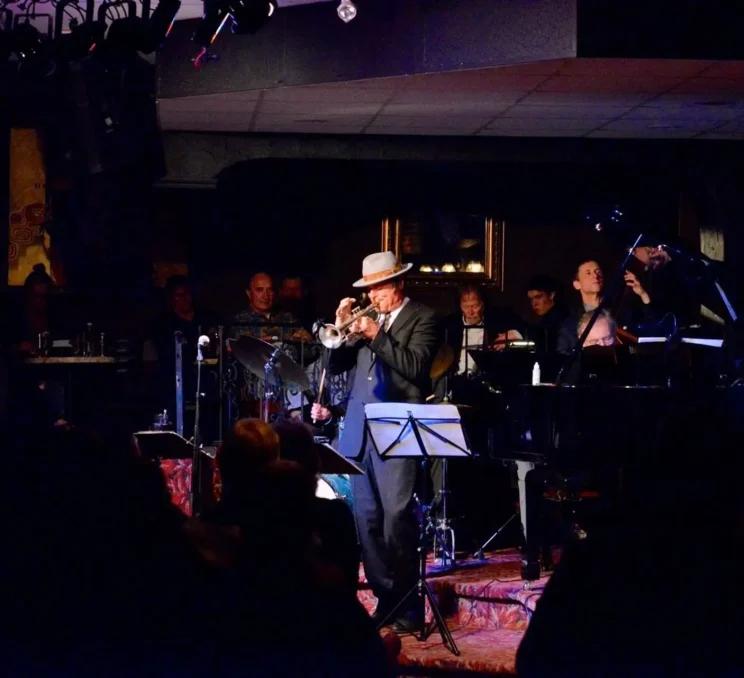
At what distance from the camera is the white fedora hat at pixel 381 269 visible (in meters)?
6.46

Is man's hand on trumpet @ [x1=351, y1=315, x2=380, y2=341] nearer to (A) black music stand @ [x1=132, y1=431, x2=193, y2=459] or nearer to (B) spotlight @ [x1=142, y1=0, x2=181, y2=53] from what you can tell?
(A) black music stand @ [x1=132, y1=431, x2=193, y2=459]

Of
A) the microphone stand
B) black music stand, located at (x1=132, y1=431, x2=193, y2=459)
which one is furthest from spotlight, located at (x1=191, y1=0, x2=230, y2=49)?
black music stand, located at (x1=132, y1=431, x2=193, y2=459)

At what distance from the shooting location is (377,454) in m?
6.08

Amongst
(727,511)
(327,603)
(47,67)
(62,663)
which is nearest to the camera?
(727,511)

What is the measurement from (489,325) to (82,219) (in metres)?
3.32

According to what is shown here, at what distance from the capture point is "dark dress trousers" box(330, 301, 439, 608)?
6.05 meters

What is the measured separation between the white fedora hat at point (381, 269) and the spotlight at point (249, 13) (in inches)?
54.0

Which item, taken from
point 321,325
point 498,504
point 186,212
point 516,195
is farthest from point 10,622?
point 516,195

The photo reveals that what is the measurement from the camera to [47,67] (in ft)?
22.6

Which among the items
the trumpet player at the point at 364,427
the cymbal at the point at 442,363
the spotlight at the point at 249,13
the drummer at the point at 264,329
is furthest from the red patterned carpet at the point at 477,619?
the spotlight at the point at 249,13

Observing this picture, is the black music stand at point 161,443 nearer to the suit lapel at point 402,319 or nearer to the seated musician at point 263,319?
the suit lapel at point 402,319

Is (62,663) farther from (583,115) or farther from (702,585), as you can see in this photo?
(583,115)

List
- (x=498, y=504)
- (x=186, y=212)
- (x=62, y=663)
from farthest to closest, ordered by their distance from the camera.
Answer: (x=186, y=212)
(x=498, y=504)
(x=62, y=663)

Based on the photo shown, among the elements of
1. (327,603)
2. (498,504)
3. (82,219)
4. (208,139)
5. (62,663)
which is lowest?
(498,504)
